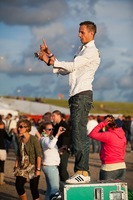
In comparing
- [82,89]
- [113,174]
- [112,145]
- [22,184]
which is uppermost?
[82,89]

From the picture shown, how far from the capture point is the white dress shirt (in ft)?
23.0

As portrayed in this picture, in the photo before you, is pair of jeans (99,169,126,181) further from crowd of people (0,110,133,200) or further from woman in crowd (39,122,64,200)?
woman in crowd (39,122,64,200)

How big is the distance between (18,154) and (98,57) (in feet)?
13.4

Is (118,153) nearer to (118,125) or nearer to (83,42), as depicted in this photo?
(118,125)

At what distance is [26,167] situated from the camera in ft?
34.7

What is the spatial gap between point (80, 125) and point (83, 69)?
715mm

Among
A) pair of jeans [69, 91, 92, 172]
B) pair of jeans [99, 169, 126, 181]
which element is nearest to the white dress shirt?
pair of jeans [69, 91, 92, 172]

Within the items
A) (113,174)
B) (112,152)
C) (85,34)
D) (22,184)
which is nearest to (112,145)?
(112,152)

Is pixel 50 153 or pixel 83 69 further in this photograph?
pixel 50 153

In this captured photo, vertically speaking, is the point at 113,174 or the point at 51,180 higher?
the point at 113,174

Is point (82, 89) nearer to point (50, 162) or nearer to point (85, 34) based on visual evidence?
point (85, 34)

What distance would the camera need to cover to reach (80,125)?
7.19 meters

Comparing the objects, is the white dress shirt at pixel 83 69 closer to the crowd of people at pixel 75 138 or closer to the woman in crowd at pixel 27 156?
the crowd of people at pixel 75 138

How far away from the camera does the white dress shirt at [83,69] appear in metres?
7.02
